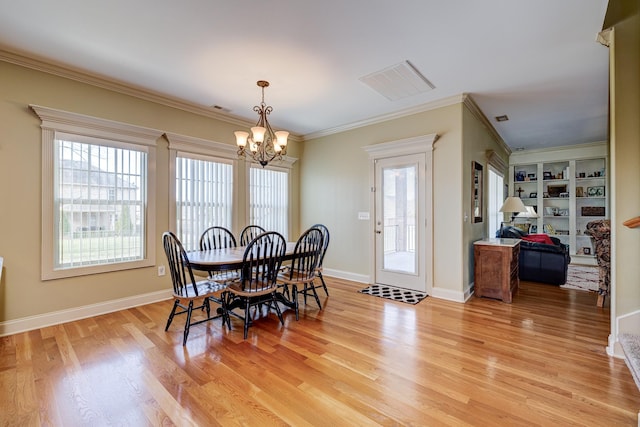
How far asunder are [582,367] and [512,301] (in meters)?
1.63

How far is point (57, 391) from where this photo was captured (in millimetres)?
1834

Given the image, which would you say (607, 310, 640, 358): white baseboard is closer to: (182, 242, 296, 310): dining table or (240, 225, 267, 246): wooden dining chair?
(182, 242, 296, 310): dining table

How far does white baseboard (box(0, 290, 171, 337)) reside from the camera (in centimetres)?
271

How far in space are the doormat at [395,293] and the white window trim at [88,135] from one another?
3.01 meters

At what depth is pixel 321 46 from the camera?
2.55 meters

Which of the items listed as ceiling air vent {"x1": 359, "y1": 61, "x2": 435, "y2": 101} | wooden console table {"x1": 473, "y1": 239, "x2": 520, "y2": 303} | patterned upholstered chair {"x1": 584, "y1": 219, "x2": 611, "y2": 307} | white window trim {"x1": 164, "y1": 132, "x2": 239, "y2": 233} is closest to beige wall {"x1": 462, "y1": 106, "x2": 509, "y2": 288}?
wooden console table {"x1": 473, "y1": 239, "x2": 520, "y2": 303}

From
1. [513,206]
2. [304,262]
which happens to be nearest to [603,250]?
[513,206]

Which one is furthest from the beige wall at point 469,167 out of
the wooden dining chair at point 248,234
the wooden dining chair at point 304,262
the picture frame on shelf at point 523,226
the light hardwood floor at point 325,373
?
the wooden dining chair at point 248,234

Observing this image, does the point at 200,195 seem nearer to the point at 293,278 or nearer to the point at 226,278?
the point at 226,278

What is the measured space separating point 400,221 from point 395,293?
3.53 ft

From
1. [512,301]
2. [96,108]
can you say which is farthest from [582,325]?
[96,108]

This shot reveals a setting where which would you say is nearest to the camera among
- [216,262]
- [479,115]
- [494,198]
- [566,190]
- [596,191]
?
[216,262]

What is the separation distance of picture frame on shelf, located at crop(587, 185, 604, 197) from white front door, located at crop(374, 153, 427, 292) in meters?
5.07

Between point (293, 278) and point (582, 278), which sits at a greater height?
point (293, 278)
